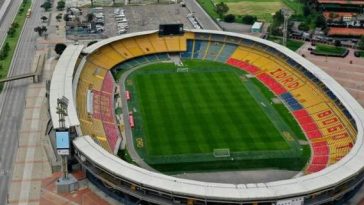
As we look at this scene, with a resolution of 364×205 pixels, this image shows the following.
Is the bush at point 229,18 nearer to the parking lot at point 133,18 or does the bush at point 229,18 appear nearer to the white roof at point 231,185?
the parking lot at point 133,18

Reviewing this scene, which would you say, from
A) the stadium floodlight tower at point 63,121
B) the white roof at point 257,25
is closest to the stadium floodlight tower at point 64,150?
the stadium floodlight tower at point 63,121

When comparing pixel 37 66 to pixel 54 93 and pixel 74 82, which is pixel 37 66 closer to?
pixel 74 82

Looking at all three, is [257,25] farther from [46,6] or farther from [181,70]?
[46,6]

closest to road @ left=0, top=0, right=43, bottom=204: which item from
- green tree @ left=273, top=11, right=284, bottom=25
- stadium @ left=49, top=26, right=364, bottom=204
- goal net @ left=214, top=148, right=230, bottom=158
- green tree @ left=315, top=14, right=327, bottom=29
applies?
stadium @ left=49, top=26, right=364, bottom=204

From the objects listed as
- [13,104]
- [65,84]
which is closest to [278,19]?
[65,84]

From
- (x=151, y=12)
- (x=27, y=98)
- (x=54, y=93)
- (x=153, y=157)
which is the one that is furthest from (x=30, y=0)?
(x=153, y=157)

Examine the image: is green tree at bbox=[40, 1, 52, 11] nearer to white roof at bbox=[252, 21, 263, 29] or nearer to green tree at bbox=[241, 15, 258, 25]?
green tree at bbox=[241, 15, 258, 25]
